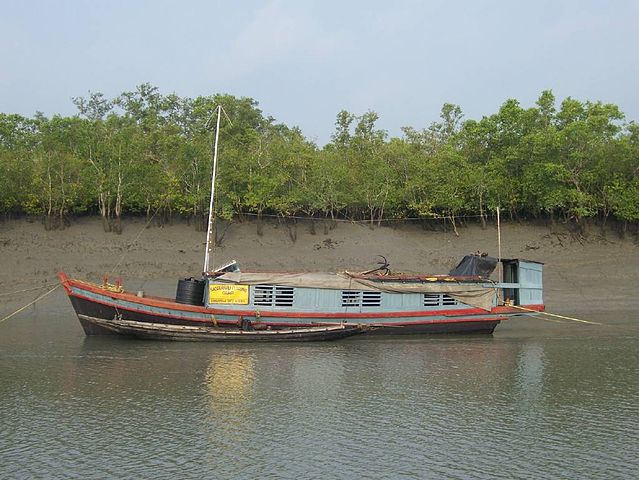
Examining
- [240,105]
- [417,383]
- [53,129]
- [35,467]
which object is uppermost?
[240,105]

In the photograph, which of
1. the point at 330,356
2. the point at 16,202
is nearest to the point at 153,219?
the point at 16,202

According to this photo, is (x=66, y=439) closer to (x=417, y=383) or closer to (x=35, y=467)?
(x=35, y=467)

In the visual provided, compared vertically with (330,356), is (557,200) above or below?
above

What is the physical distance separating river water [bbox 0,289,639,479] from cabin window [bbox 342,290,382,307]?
2385 mm

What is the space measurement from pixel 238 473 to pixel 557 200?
3260 cm

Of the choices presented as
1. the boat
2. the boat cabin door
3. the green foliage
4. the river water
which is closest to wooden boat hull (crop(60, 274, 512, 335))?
the boat

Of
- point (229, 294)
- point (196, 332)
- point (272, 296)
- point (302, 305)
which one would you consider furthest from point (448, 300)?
point (196, 332)

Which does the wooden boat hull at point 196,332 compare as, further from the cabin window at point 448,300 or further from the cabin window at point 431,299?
the cabin window at point 448,300

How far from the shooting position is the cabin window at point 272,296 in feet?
87.7

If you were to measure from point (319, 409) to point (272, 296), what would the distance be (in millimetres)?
11079

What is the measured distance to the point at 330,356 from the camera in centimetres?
2289

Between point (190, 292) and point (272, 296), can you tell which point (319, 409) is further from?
point (190, 292)

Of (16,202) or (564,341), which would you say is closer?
(564,341)

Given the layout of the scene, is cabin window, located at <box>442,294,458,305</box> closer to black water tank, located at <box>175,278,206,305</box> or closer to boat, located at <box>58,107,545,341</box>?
boat, located at <box>58,107,545,341</box>
